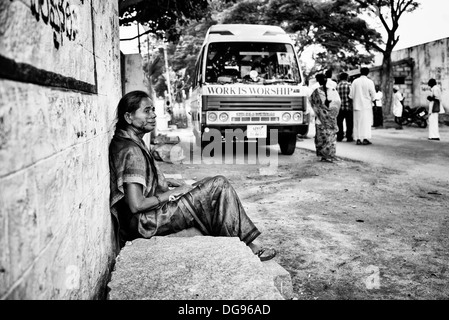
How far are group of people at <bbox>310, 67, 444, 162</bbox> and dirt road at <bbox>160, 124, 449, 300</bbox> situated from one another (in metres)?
0.84

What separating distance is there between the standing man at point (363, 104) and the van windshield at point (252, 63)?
2.95m

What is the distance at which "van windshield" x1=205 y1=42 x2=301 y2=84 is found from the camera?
7637 millimetres

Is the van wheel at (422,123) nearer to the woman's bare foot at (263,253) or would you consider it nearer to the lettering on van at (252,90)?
the lettering on van at (252,90)

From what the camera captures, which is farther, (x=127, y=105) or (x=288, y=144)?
(x=288, y=144)

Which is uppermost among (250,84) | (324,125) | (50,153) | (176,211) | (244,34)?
(244,34)

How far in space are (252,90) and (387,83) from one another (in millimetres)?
9785

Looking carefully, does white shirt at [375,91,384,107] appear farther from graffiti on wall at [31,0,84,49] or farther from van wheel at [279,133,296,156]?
graffiti on wall at [31,0,84,49]

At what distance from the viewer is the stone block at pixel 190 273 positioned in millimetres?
1724

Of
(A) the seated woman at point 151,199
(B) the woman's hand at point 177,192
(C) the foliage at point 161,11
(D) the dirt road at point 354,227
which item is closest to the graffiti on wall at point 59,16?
(A) the seated woman at point 151,199

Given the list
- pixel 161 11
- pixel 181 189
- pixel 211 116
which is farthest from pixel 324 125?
pixel 181 189

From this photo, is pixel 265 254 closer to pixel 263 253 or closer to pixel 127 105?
pixel 263 253

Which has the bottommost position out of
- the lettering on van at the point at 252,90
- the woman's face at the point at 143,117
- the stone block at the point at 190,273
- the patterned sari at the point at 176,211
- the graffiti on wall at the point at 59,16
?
the stone block at the point at 190,273

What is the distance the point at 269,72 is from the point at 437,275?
5.75m

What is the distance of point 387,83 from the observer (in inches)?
601
